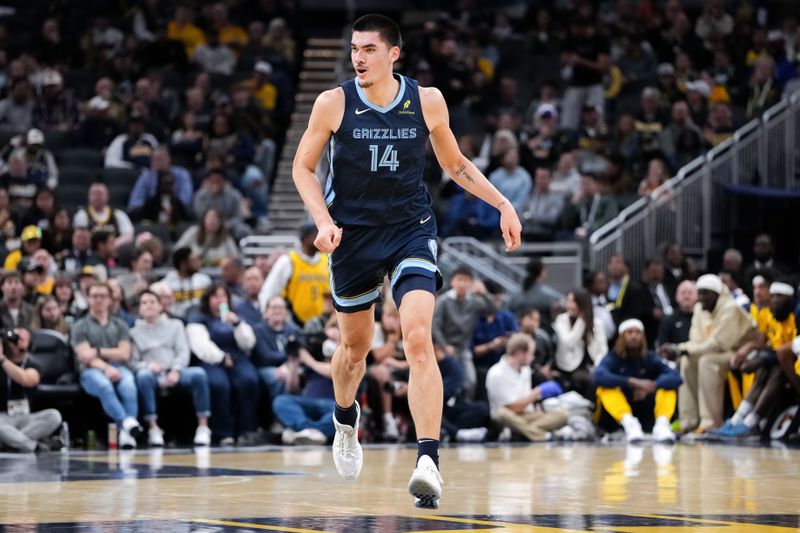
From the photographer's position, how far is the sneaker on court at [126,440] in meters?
14.1

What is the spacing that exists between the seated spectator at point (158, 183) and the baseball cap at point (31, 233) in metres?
1.95

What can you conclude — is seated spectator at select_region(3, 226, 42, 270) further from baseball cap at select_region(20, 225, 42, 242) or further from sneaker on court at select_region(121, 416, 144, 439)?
sneaker on court at select_region(121, 416, 144, 439)

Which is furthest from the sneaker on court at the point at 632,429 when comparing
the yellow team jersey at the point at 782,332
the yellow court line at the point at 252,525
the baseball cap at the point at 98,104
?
the baseball cap at the point at 98,104

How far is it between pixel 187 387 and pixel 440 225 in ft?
17.4

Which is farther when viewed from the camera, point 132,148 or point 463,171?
point 132,148

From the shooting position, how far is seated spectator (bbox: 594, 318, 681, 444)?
15.6 meters

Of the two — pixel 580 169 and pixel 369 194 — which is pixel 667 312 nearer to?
pixel 580 169

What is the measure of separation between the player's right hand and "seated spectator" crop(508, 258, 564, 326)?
9740 mm

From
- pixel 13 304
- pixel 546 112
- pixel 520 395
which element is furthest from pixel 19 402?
pixel 546 112

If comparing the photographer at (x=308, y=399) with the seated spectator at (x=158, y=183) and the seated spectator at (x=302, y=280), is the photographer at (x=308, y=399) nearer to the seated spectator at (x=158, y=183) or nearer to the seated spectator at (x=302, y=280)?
the seated spectator at (x=302, y=280)

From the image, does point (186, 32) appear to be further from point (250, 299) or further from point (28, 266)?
point (28, 266)

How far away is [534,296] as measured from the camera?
17.6m

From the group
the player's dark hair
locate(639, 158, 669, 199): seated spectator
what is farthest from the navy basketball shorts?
locate(639, 158, 669, 199): seated spectator

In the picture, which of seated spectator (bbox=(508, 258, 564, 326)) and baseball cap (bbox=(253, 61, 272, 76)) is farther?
baseball cap (bbox=(253, 61, 272, 76))
